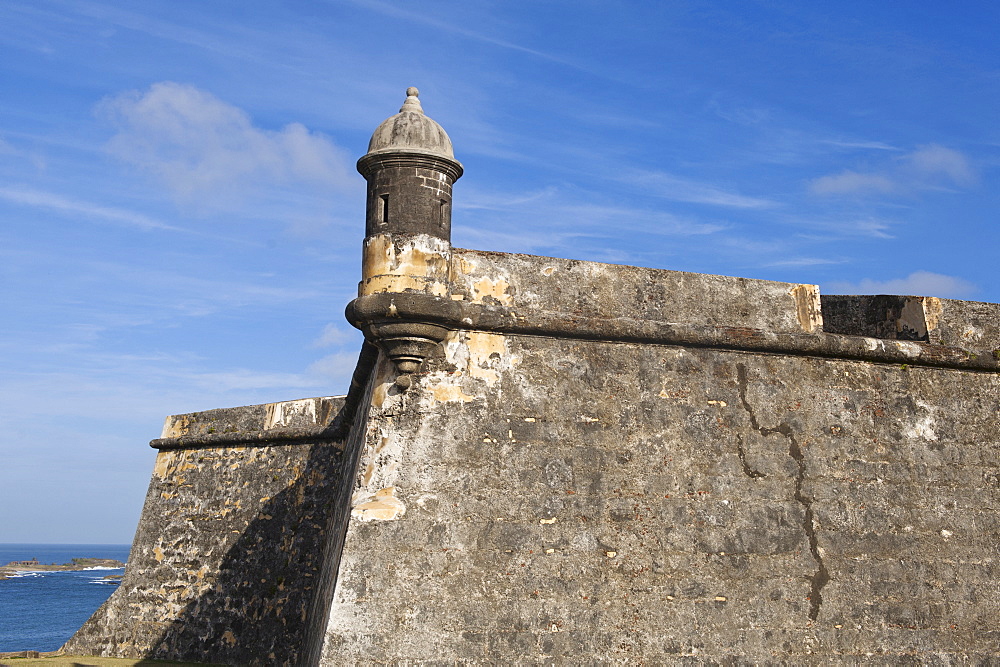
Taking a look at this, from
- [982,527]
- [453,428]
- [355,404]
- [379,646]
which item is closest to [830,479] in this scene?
[982,527]

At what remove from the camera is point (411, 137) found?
626 cm

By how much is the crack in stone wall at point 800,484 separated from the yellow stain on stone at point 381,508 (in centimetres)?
257

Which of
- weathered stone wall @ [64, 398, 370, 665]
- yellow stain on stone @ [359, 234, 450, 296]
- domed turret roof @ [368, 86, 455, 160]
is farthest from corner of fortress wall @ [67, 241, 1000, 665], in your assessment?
Result: weathered stone wall @ [64, 398, 370, 665]

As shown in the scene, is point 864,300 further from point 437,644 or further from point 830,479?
point 437,644

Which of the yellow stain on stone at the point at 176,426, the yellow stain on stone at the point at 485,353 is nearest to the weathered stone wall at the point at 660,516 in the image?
the yellow stain on stone at the point at 485,353

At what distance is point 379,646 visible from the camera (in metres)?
5.44

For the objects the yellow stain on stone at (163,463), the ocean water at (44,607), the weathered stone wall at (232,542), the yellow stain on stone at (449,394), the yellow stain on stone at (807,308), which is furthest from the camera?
the ocean water at (44,607)

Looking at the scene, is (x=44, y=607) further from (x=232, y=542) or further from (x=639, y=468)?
(x=639, y=468)

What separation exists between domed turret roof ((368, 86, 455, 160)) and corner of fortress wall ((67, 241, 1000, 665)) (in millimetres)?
796

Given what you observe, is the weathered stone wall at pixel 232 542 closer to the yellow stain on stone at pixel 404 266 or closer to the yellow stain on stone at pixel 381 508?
the yellow stain on stone at pixel 381 508

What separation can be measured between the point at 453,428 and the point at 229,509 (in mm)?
6382

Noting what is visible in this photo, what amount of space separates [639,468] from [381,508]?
1841 millimetres

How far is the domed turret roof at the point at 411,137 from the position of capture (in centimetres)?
622

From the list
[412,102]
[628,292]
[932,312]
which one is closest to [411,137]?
[412,102]
